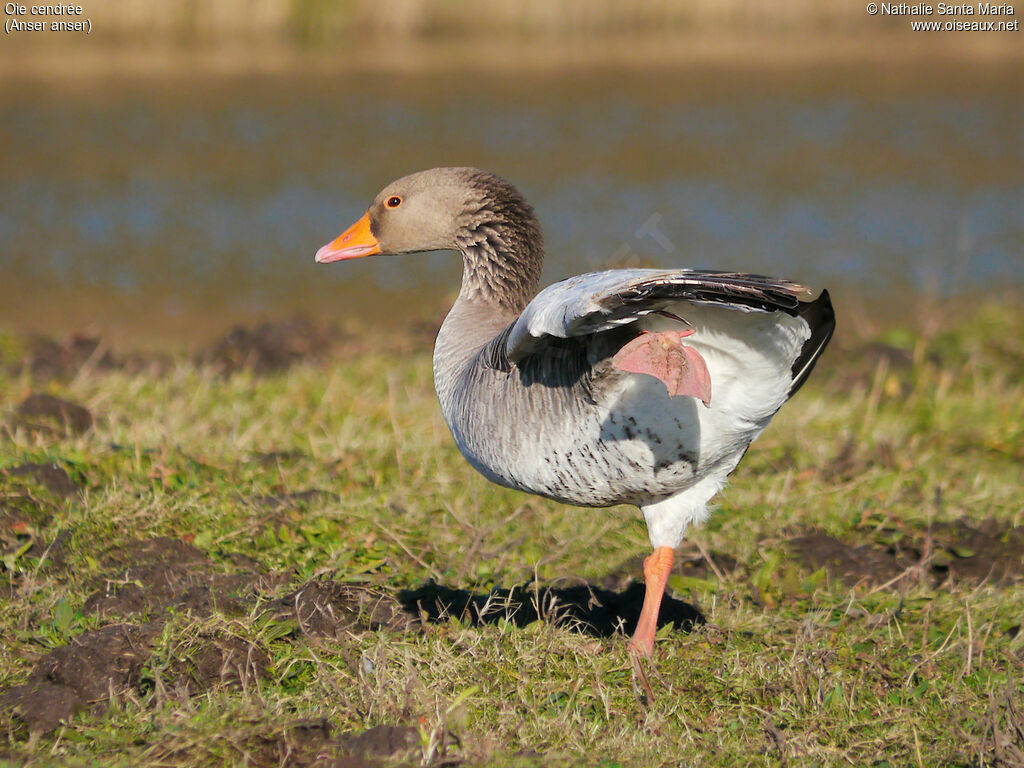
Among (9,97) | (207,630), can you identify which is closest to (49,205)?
(9,97)

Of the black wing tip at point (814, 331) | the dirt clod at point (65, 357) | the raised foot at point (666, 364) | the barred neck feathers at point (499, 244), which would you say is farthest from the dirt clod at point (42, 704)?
the dirt clod at point (65, 357)

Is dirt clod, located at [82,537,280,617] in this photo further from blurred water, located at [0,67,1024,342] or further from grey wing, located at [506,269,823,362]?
blurred water, located at [0,67,1024,342]

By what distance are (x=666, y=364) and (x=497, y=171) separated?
11045 mm

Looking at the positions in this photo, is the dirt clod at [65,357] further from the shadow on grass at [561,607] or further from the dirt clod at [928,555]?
the dirt clod at [928,555]

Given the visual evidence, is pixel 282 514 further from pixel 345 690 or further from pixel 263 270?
pixel 263 270

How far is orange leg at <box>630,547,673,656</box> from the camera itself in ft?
12.1

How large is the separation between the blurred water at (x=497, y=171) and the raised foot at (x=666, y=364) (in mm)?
5644

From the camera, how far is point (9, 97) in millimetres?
16688

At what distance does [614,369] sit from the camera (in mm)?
3268

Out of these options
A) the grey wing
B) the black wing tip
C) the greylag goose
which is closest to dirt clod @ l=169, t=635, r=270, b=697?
the greylag goose

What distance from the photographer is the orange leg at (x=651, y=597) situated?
3699 millimetres

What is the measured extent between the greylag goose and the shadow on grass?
328mm

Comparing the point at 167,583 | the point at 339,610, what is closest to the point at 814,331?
the point at 339,610

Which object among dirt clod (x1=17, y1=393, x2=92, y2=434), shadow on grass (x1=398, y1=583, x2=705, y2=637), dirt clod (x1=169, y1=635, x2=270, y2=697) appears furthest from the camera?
dirt clod (x1=17, y1=393, x2=92, y2=434)
